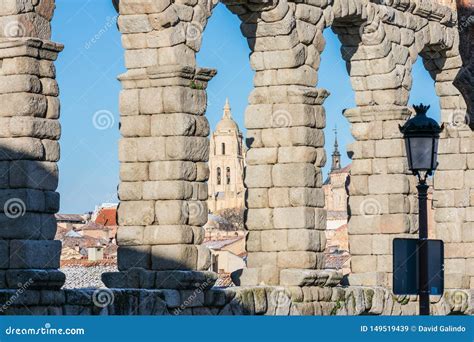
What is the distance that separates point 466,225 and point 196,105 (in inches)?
405

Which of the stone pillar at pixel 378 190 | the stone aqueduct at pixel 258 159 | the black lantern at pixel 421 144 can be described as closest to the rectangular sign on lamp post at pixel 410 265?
the black lantern at pixel 421 144

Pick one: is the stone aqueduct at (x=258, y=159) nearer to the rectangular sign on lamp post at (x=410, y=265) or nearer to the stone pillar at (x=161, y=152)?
the stone pillar at (x=161, y=152)

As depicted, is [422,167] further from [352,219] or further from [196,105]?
[352,219]

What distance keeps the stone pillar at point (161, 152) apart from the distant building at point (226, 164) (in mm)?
123727

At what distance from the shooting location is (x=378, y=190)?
978 inches

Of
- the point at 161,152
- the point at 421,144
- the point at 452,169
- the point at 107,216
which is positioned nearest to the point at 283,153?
the point at 161,152

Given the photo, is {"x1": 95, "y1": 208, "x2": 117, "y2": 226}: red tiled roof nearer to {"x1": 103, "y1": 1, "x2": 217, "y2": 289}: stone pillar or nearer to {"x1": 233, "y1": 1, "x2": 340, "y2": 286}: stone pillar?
{"x1": 233, "y1": 1, "x2": 340, "y2": 286}: stone pillar

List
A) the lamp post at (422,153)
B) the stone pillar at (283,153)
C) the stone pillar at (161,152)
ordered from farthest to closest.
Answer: the stone pillar at (283,153)
the stone pillar at (161,152)
the lamp post at (422,153)

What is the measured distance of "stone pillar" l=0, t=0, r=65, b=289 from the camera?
16.2m

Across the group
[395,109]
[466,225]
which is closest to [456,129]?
[466,225]

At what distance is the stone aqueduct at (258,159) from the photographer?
16.4 metres

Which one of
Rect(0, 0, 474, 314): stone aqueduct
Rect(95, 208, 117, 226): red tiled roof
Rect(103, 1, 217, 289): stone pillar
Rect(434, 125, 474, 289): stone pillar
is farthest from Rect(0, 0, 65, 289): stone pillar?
Rect(95, 208, 117, 226): red tiled roof

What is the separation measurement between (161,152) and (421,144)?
17.9 feet

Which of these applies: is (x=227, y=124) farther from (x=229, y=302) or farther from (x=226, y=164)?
(x=229, y=302)
